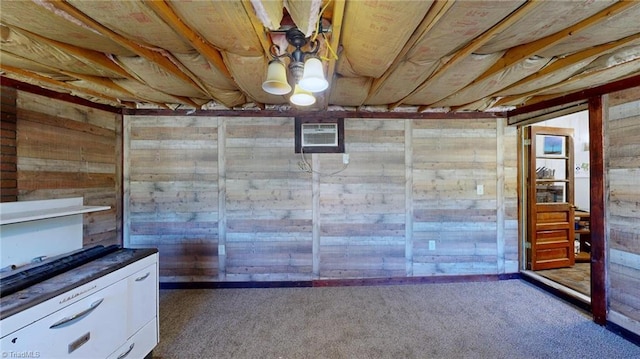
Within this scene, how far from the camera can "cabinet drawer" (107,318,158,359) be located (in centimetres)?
154

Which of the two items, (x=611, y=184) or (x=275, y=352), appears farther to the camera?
(x=611, y=184)

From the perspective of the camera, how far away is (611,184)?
2199mm

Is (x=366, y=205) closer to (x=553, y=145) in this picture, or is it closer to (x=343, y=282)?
(x=343, y=282)

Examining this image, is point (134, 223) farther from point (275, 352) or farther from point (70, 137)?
point (275, 352)

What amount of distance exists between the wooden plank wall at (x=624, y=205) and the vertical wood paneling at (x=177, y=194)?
3944mm

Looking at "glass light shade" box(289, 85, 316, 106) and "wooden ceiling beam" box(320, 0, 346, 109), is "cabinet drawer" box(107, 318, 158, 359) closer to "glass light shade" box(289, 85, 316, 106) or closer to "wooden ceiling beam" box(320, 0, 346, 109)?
"glass light shade" box(289, 85, 316, 106)

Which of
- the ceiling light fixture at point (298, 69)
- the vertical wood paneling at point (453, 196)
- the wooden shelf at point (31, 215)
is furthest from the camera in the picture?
the vertical wood paneling at point (453, 196)

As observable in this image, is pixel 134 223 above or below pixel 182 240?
above

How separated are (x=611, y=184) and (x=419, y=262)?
1.92 meters

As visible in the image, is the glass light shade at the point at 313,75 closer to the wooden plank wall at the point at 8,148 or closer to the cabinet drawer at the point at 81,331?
the cabinet drawer at the point at 81,331

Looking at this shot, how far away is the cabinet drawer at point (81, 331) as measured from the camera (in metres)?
1.10

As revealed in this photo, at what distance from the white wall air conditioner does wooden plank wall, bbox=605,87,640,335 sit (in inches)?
100

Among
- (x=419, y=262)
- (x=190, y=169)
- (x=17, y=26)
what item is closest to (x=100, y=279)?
(x=17, y=26)

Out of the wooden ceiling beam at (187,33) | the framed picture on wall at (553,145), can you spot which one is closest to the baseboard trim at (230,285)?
the wooden ceiling beam at (187,33)
